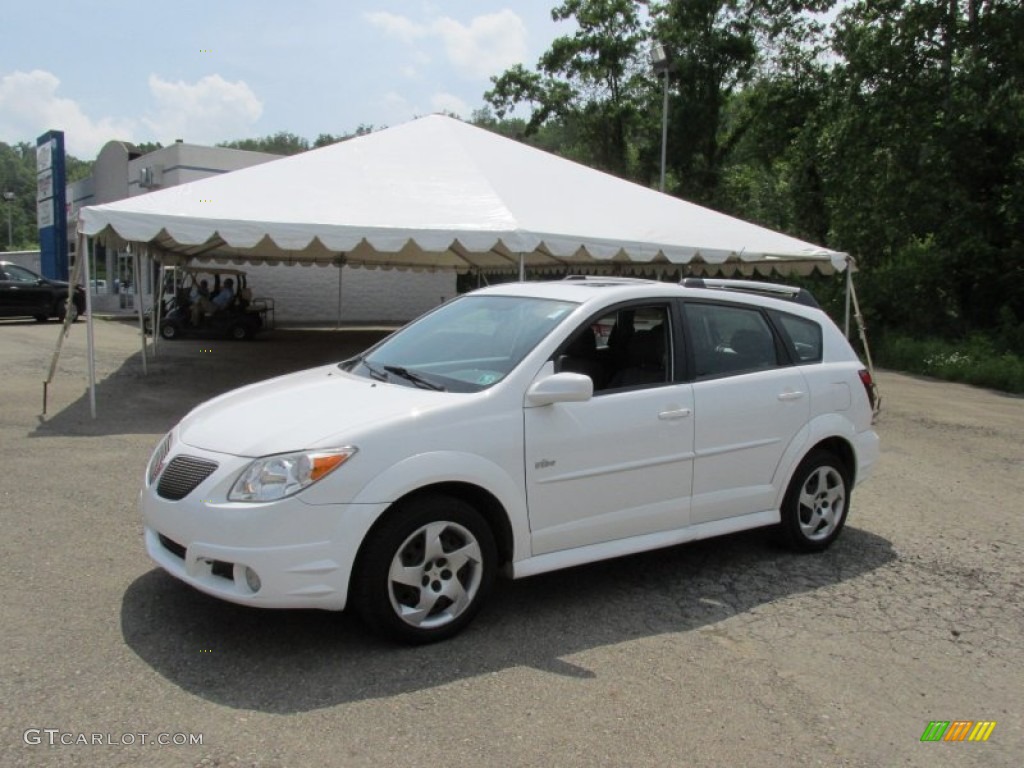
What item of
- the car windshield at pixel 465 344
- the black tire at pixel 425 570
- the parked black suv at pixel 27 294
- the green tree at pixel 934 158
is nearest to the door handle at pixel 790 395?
the car windshield at pixel 465 344

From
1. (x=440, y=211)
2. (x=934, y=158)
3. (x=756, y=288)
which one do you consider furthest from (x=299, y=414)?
(x=934, y=158)

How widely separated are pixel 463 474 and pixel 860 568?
9.57 feet

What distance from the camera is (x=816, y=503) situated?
17.7 feet

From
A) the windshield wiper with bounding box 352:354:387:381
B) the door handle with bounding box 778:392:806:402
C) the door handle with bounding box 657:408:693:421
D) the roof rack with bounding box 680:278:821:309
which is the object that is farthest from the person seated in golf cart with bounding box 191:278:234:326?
the door handle with bounding box 657:408:693:421

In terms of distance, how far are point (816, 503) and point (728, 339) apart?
128cm

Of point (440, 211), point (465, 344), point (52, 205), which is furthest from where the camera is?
point (52, 205)

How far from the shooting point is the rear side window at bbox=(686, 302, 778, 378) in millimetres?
4891

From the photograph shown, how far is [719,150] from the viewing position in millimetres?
34344

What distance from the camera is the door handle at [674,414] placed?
14.9ft

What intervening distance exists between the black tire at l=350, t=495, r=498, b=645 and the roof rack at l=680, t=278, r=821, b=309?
219 cm

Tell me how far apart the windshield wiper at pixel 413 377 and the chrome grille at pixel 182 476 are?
3.56ft

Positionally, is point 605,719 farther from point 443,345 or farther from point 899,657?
point 443,345

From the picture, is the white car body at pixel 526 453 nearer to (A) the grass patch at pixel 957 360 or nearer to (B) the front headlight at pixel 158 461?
(B) the front headlight at pixel 158 461

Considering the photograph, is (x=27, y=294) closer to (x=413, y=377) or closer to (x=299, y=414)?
(x=413, y=377)
